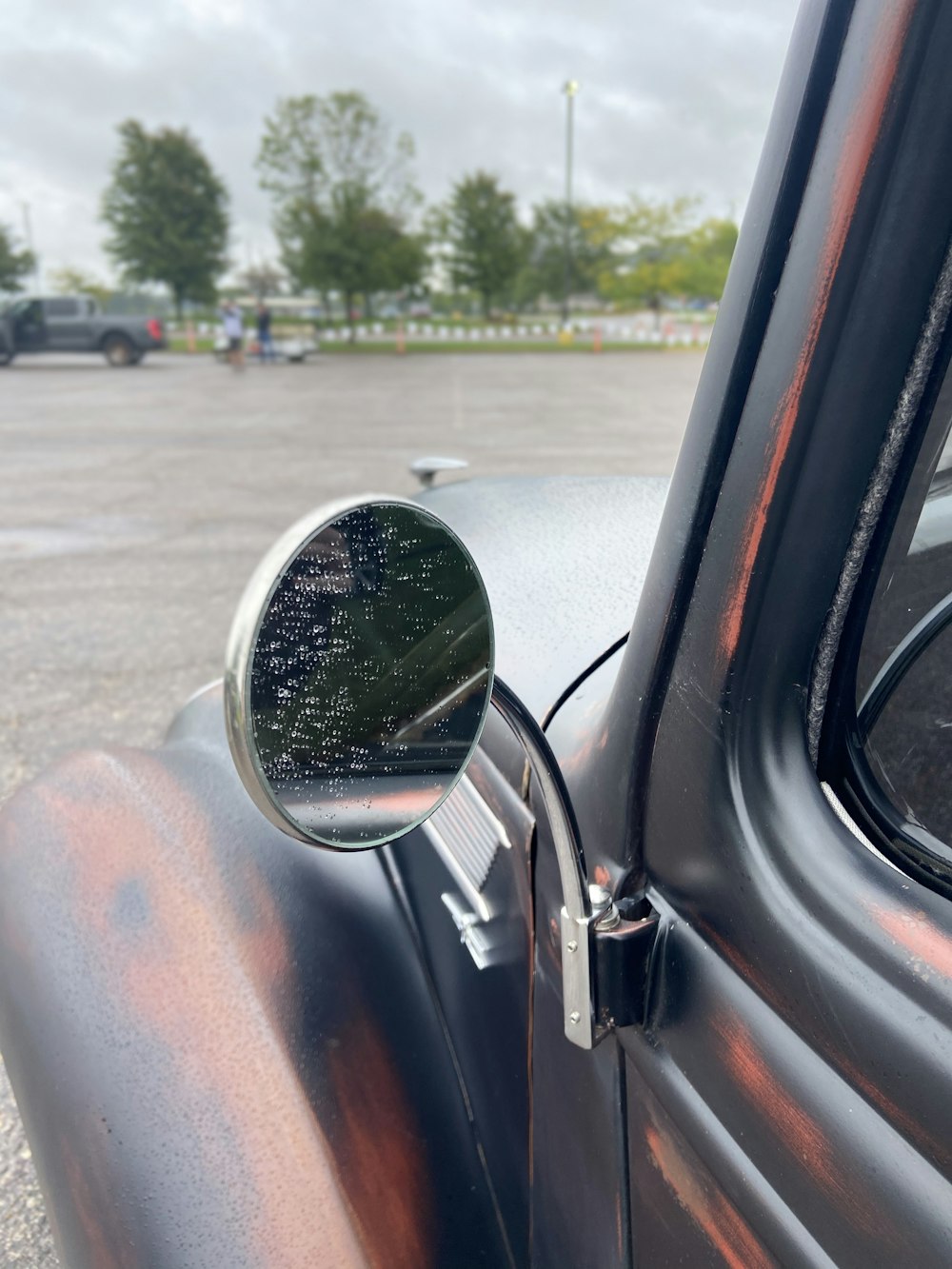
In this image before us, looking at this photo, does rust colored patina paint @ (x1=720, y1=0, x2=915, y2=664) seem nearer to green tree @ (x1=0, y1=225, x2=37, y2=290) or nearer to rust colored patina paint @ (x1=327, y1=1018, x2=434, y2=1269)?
rust colored patina paint @ (x1=327, y1=1018, x2=434, y2=1269)

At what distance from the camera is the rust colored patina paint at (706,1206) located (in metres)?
0.77

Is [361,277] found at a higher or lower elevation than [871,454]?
lower

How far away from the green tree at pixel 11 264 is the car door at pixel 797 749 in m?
67.1

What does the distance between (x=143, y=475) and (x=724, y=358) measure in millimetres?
9722

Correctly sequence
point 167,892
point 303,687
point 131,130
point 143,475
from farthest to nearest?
point 131,130
point 143,475
point 167,892
point 303,687

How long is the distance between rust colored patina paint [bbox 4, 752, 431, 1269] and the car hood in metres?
0.49

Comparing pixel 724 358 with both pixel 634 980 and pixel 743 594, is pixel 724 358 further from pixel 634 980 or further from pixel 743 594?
pixel 634 980

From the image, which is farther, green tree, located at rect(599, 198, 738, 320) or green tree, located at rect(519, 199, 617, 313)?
green tree, located at rect(519, 199, 617, 313)

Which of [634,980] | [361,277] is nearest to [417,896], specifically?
[634,980]

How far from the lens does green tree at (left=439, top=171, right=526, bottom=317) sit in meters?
49.6

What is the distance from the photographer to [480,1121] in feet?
4.15

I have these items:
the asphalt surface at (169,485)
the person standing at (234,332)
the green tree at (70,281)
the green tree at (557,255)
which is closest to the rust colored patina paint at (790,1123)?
the asphalt surface at (169,485)

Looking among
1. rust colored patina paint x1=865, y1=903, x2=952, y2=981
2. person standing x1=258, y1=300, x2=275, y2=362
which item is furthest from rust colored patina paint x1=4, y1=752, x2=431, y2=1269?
person standing x1=258, y1=300, x2=275, y2=362

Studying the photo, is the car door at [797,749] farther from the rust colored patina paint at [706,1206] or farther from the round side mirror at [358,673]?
the round side mirror at [358,673]
